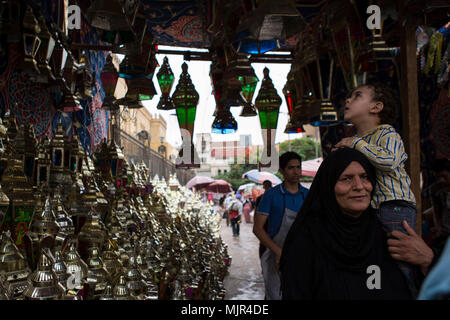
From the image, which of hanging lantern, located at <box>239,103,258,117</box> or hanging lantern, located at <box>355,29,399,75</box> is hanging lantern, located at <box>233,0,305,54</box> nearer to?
hanging lantern, located at <box>355,29,399,75</box>

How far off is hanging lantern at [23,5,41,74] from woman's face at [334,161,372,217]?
147 centimetres

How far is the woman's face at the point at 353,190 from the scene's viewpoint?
1.17 metres

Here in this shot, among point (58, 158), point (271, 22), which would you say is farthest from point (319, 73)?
point (58, 158)

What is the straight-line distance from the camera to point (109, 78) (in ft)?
9.28

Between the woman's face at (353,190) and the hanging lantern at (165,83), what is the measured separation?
193 cm

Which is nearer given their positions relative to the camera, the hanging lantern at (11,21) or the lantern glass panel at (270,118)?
the hanging lantern at (11,21)

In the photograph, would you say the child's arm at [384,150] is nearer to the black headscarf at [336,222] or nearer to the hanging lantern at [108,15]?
the black headscarf at [336,222]

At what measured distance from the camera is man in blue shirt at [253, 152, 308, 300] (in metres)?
2.56

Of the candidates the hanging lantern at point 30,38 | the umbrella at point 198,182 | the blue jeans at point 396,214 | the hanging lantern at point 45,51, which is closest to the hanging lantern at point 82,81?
the hanging lantern at point 45,51

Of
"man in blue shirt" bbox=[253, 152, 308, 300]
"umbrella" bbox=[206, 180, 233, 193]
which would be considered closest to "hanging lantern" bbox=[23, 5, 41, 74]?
"man in blue shirt" bbox=[253, 152, 308, 300]

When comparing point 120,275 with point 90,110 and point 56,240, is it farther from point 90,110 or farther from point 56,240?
point 90,110

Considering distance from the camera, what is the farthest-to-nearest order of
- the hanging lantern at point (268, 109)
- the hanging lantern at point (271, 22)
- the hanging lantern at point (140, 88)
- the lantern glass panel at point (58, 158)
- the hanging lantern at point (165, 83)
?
the hanging lantern at point (165, 83)
the hanging lantern at point (268, 109)
the hanging lantern at point (140, 88)
the lantern glass panel at point (58, 158)
the hanging lantern at point (271, 22)

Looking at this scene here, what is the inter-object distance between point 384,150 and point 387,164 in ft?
0.19

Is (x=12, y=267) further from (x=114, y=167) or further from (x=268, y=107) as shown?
(x=268, y=107)
